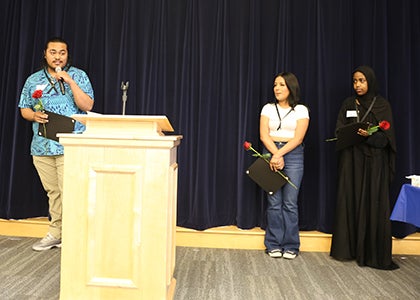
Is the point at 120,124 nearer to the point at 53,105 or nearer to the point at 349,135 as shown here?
the point at 53,105

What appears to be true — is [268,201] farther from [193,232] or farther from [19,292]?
[19,292]

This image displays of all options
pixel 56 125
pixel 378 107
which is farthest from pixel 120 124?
pixel 378 107

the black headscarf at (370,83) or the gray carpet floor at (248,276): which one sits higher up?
the black headscarf at (370,83)

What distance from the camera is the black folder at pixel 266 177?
3.03 metres

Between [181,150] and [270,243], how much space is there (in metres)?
1.16

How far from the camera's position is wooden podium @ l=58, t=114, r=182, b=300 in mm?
1683

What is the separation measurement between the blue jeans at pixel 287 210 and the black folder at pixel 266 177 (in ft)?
0.32

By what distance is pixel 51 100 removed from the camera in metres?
2.97

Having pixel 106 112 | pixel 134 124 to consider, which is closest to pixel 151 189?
pixel 134 124

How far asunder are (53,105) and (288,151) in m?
1.91

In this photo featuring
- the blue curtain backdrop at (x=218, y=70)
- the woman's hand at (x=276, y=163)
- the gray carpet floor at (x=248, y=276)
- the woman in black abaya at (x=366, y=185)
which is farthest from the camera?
the blue curtain backdrop at (x=218, y=70)

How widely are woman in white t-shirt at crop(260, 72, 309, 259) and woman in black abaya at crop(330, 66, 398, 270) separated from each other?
1.10 feet

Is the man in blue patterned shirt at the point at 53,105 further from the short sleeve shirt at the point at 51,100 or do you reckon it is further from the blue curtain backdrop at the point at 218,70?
the blue curtain backdrop at the point at 218,70

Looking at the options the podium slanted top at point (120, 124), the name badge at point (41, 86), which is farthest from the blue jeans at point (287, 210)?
the name badge at point (41, 86)
